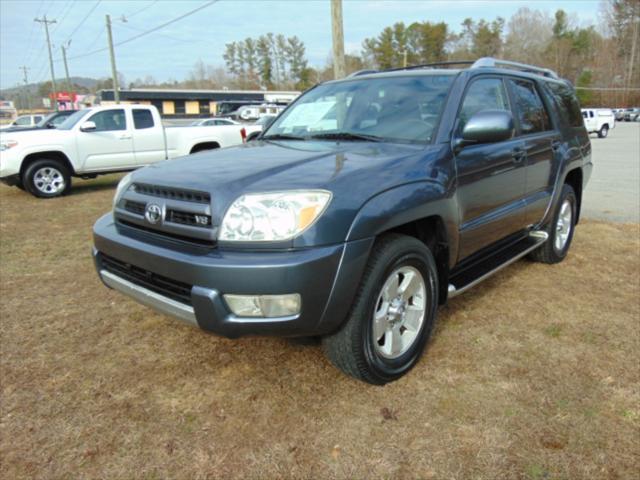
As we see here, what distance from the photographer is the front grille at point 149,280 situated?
2.46 metres

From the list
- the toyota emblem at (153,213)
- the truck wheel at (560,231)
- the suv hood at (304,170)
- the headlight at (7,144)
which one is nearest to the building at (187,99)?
the headlight at (7,144)

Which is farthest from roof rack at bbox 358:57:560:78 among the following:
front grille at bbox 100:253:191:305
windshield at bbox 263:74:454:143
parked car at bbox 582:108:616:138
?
parked car at bbox 582:108:616:138

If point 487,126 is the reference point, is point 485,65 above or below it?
above

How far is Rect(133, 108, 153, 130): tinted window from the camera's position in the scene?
35.0ft

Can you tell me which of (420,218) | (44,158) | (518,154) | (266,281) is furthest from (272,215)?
(44,158)

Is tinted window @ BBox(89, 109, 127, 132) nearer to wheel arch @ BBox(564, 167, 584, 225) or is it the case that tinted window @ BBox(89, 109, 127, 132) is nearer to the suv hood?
the suv hood

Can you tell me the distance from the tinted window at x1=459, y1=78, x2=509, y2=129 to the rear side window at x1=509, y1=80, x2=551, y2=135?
0.75ft

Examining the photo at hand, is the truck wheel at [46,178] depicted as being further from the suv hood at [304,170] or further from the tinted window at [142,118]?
the suv hood at [304,170]

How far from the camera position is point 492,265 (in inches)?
142

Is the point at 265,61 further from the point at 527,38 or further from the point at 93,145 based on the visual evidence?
the point at 93,145

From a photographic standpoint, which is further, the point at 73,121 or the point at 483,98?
the point at 73,121

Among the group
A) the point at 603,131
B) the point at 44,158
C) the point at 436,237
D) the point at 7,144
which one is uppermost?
the point at 7,144

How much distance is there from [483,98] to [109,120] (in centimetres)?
886

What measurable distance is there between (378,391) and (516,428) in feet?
2.37
